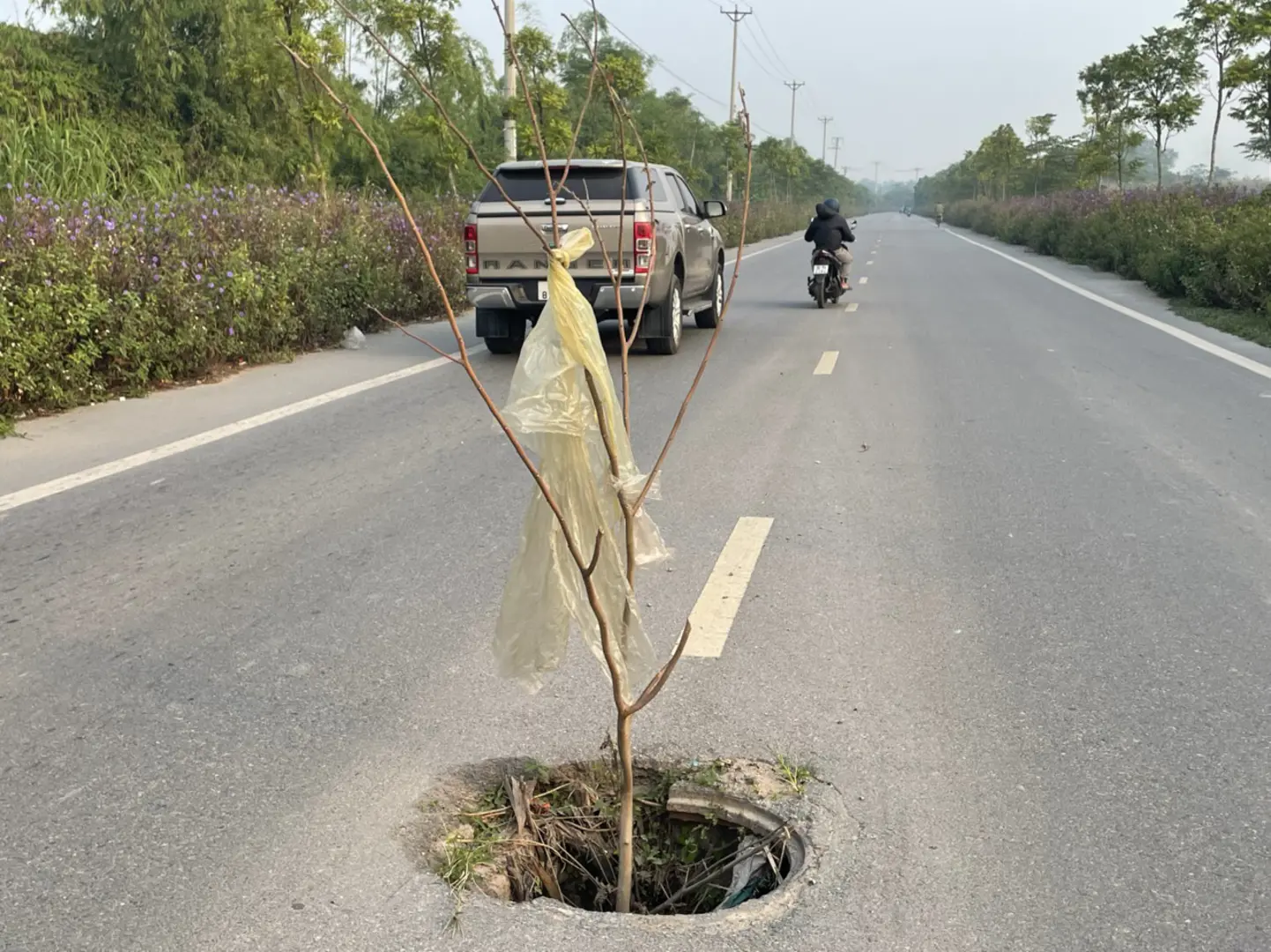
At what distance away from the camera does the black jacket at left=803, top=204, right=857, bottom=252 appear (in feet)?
55.4

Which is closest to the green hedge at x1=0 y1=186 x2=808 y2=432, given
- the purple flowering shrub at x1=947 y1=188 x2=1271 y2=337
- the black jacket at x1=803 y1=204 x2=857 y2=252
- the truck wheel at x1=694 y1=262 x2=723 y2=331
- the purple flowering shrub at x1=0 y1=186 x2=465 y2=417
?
the purple flowering shrub at x1=0 y1=186 x2=465 y2=417

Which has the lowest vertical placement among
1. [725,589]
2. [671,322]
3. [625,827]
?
[725,589]

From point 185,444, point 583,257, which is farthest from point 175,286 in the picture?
point 583,257

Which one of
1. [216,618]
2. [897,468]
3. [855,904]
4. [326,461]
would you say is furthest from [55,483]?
[855,904]

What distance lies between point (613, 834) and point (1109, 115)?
44.7 m

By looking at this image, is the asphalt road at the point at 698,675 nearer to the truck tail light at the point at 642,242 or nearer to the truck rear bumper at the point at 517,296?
the truck tail light at the point at 642,242

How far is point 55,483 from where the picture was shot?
641cm

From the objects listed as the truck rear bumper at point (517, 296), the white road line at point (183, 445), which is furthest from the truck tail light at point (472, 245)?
the white road line at point (183, 445)

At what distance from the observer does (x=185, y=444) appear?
741 cm

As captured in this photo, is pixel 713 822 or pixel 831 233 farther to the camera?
pixel 831 233

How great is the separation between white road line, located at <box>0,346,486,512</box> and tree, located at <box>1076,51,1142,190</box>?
32.0m

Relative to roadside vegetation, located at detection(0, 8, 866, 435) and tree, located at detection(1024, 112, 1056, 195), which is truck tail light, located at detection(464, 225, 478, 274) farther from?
tree, located at detection(1024, 112, 1056, 195)

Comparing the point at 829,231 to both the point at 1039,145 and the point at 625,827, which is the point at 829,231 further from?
the point at 1039,145

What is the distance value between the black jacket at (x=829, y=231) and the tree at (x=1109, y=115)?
2287 centimetres
